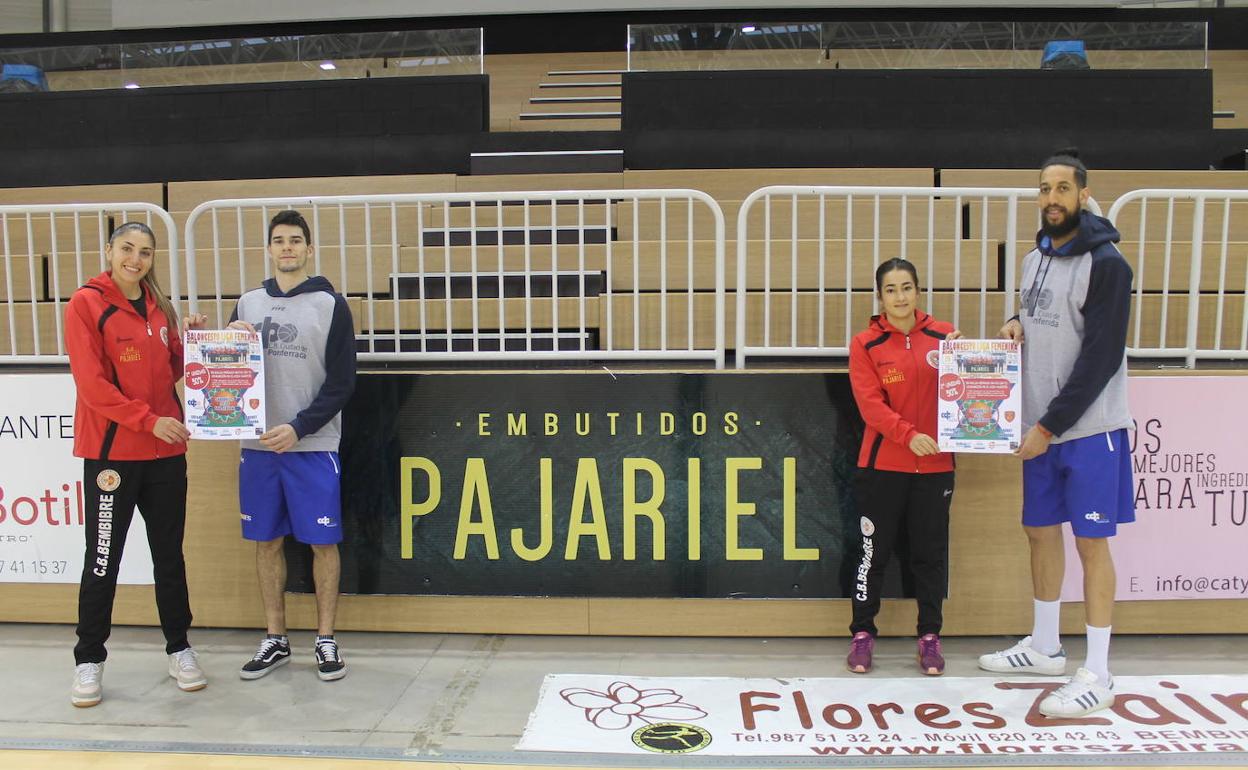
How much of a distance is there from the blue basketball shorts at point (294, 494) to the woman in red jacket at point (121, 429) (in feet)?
0.87

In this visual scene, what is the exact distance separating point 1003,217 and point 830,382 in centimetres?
327

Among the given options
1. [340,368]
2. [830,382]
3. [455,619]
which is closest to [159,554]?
[340,368]

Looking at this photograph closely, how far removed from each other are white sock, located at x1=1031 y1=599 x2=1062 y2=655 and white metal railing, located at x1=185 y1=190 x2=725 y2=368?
1.70 m

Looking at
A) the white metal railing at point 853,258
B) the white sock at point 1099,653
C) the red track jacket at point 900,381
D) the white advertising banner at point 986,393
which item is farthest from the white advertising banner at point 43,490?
the white sock at point 1099,653

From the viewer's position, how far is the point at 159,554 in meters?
3.39

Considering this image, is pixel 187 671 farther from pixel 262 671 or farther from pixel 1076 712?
pixel 1076 712

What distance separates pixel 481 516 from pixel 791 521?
1411 mm

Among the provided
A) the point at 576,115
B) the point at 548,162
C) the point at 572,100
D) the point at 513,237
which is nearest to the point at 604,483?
the point at 513,237

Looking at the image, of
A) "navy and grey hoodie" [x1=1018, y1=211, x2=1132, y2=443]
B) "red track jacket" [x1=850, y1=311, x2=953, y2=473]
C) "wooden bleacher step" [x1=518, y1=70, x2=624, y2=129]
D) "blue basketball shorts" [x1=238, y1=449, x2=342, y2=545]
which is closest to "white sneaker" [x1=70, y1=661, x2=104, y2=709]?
"blue basketball shorts" [x1=238, y1=449, x2=342, y2=545]

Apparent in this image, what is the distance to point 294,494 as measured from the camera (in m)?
3.47

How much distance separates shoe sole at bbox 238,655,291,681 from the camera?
3480mm

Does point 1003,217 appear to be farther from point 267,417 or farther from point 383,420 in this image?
point 267,417

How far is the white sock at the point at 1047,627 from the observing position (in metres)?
3.48

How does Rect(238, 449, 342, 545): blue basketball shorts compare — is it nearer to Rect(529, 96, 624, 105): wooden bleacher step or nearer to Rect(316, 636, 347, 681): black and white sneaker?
Rect(316, 636, 347, 681): black and white sneaker
